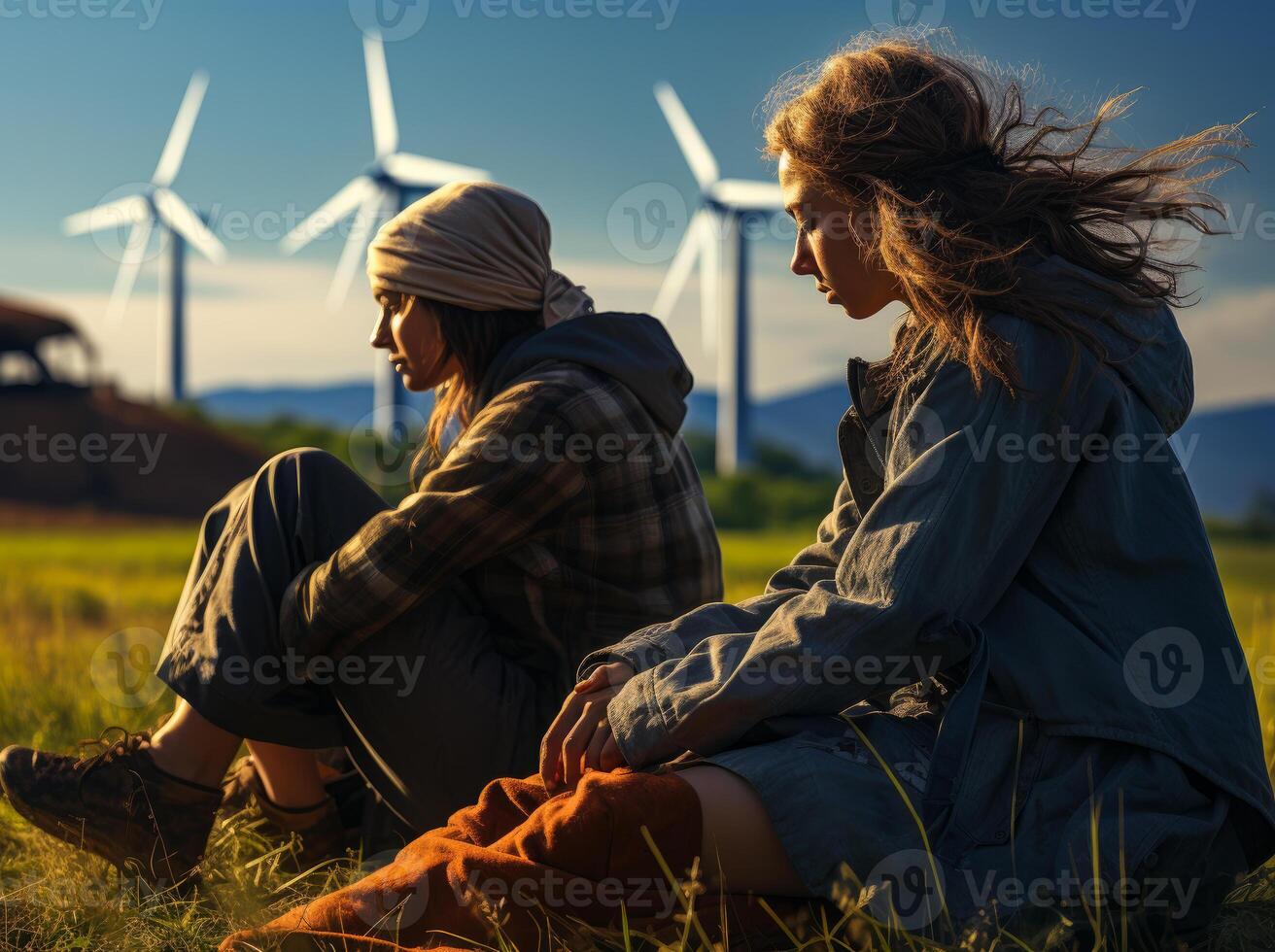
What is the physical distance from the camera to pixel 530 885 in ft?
7.82

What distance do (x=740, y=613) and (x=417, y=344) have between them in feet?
4.92

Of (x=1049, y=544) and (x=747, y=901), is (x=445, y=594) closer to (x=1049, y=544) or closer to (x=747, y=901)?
(x=747, y=901)

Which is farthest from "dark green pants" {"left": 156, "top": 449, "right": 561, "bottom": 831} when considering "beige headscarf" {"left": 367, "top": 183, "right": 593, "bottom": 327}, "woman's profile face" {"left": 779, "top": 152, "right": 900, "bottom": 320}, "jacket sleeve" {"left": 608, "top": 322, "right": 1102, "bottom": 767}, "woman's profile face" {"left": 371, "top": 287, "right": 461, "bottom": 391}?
"woman's profile face" {"left": 779, "top": 152, "right": 900, "bottom": 320}

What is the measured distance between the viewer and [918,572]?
2393mm

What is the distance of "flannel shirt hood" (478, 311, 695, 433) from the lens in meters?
3.66

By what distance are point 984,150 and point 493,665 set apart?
5.62 feet

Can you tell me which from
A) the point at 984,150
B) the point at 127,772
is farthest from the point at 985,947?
the point at 127,772

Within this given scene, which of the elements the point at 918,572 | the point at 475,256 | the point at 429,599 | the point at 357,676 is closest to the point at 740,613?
the point at 918,572

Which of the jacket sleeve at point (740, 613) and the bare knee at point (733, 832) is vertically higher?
the jacket sleeve at point (740, 613)

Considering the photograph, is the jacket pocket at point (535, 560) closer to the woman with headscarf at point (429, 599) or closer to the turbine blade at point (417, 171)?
the woman with headscarf at point (429, 599)

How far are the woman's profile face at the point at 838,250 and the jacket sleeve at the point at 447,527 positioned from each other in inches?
36.3

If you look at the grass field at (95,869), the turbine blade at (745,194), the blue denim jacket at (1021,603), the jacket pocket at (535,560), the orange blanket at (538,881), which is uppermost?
the turbine blade at (745,194)

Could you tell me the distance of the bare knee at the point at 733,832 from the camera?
7.86 ft

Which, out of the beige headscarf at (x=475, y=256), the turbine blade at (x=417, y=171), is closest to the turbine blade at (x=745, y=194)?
the turbine blade at (x=417, y=171)
